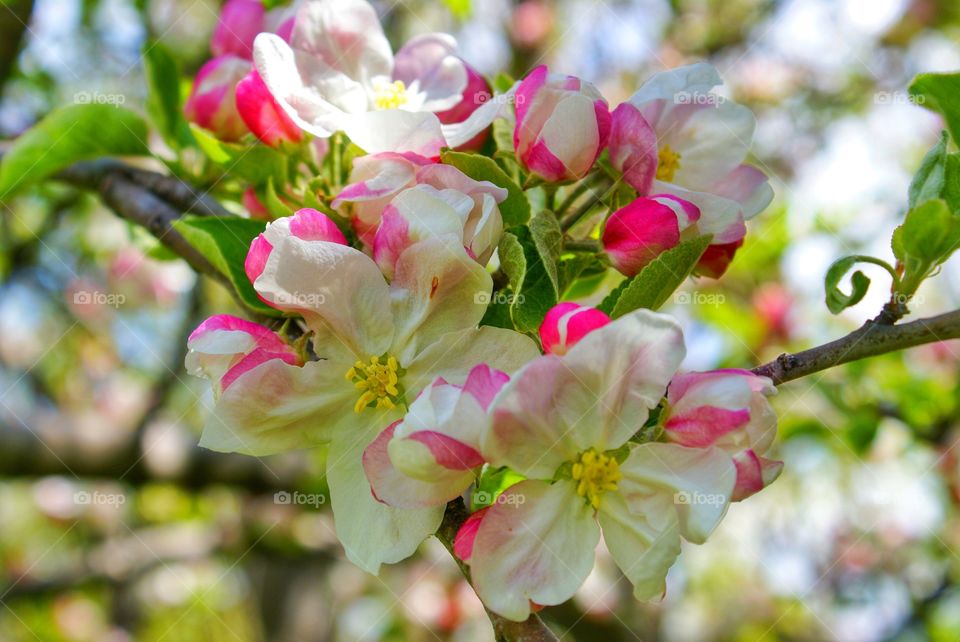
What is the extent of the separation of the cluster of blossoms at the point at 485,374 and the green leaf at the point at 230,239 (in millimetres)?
109

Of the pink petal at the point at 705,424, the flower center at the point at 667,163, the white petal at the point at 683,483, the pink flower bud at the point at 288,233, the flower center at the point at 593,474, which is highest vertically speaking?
A: the pink flower bud at the point at 288,233

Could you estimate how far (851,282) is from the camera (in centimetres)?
84

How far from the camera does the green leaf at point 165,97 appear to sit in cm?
126

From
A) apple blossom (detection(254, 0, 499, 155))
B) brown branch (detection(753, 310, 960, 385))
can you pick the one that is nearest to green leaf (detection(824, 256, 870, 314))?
brown branch (detection(753, 310, 960, 385))

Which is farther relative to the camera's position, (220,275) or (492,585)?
(220,275)

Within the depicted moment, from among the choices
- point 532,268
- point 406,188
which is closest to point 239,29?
point 406,188

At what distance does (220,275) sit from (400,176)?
1.34ft

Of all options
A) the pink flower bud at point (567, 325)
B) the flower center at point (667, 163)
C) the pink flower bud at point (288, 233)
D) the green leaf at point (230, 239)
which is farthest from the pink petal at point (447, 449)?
the flower center at point (667, 163)

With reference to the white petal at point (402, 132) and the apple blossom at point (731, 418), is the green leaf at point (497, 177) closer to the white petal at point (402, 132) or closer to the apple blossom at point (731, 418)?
the white petal at point (402, 132)

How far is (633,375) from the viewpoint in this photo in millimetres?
675

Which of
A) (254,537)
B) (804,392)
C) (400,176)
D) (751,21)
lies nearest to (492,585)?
(400,176)

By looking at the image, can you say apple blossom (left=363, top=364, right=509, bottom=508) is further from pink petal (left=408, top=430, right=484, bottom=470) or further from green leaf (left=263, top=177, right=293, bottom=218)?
green leaf (left=263, top=177, right=293, bottom=218)

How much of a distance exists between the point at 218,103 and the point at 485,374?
0.60 m

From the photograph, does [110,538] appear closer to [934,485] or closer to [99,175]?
[99,175]
